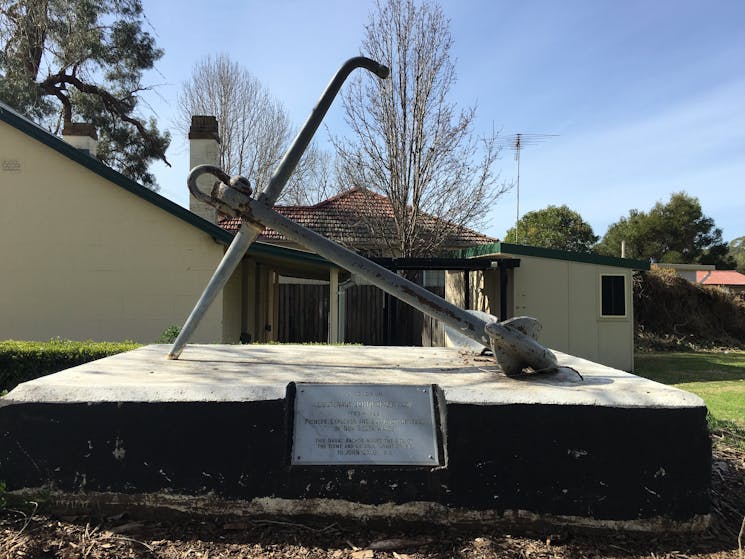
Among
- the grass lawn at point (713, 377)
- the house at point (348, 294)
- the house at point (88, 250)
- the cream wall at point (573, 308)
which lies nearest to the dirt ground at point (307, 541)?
the grass lawn at point (713, 377)

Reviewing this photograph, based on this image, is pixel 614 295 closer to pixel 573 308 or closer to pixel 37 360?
pixel 573 308

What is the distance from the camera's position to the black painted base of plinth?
104 inches

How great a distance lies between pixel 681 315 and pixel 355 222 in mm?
12254

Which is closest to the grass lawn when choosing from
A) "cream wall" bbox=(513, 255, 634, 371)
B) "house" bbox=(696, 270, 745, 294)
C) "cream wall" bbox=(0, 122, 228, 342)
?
"cream wall" bbox=(513, 255, 634, 371)

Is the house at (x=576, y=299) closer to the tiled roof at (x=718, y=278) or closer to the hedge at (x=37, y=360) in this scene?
the hedge at (x=37, y=360)

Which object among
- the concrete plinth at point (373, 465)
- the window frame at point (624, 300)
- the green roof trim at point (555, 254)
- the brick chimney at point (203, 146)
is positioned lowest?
the concrete plinth at point (373, 465)

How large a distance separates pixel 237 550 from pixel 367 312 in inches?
560

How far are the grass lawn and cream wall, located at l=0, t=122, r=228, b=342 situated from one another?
6934mm

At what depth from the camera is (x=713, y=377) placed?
1127 centimetres

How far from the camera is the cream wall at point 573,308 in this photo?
11.9m

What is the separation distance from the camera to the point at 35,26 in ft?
54.2

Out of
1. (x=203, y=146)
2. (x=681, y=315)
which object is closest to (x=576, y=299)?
(x=203, y=146)

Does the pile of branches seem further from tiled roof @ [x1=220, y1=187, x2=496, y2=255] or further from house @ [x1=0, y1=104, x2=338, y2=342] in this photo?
house @ [x1=0, y1=104, x2=338, y2=342]

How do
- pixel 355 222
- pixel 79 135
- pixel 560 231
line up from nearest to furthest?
pixel 79 135, pixel 355 222, pixel 560 231
